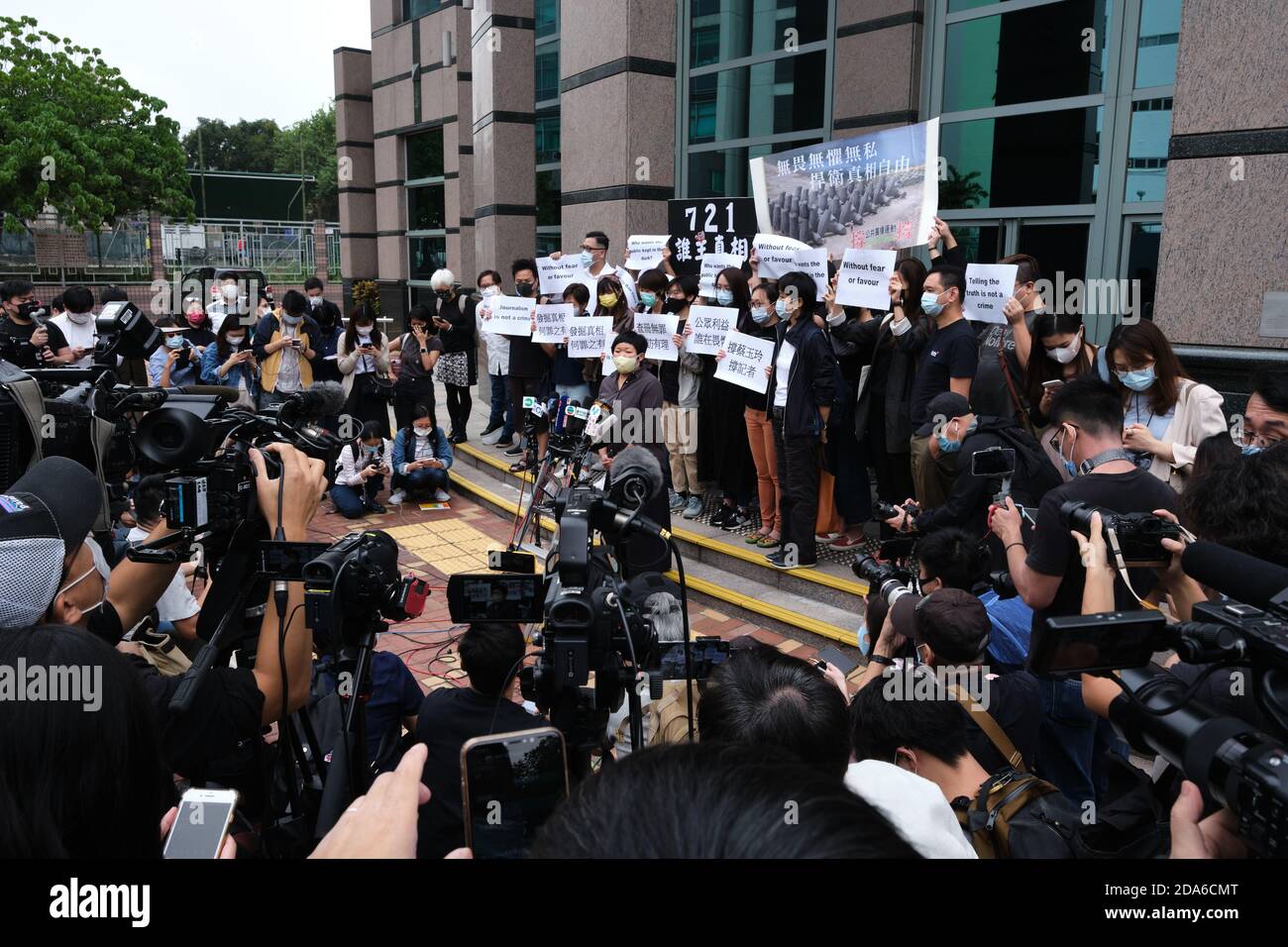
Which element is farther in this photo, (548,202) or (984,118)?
(548,202)

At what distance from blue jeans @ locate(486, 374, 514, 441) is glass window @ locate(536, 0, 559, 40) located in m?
6.20

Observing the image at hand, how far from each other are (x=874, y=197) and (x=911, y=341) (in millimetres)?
1449

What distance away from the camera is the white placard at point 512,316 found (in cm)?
968

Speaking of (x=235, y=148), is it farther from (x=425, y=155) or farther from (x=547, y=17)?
(x=547, y=17)

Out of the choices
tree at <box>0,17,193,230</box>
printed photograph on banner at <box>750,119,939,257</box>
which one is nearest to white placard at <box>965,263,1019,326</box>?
printed photograph on banner at <box>750,119,939,257</box>

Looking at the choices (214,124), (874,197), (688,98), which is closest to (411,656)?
(874,197)

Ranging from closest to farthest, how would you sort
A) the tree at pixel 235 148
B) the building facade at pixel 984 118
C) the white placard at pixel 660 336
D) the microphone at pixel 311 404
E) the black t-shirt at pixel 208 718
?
the black t-shirt at pixel 208 718 → the microphone at pixel 311 404 → the building facade at pixel 984 118 → the white placard at pixel 660 336 → the tree at pixel 235 148

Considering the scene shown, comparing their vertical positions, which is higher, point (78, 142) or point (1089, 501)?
point (78, 142)

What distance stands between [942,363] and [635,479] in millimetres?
3525

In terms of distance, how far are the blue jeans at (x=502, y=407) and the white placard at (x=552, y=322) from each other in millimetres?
1671

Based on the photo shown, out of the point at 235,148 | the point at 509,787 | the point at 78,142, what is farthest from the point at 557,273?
the point at 235,148

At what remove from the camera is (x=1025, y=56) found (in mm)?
7895

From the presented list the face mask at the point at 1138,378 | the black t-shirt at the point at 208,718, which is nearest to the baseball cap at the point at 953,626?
the face mask at the point at 1138,378

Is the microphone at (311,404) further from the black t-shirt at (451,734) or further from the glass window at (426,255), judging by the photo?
the glass window at (426,255)
